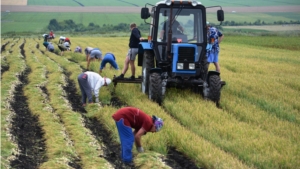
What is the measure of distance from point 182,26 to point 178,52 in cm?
97

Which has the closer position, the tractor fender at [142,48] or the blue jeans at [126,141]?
the blue jeans at [126,141]

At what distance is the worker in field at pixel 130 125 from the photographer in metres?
6.86

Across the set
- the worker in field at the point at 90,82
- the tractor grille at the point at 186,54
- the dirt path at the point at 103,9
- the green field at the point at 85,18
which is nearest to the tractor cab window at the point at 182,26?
the tractor grille at the point at 186,54

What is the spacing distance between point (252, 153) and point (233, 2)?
88.4m

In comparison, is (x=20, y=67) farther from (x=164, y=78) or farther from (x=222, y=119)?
(x=222, y=119)

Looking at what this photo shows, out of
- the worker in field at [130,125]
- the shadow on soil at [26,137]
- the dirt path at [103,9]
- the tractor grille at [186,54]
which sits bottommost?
the shadow on soil at [26,137]

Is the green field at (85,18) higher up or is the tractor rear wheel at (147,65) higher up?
the green field at (85,18)

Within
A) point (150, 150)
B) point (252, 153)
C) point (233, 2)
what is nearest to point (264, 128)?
point (252, 153)

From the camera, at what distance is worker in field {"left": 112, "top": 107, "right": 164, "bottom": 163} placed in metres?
6.86

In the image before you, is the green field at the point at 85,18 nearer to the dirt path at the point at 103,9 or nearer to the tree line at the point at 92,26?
the tree line at the point at 92,26

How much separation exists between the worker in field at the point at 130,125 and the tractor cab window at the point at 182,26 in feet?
16.1

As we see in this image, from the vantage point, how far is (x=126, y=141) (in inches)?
270

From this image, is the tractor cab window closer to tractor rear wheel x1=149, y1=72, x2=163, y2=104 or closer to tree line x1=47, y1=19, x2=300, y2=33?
tractor rear wheel x1=149, y1=72, x2=163, y2=104

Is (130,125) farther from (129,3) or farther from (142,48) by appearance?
(129,3)
